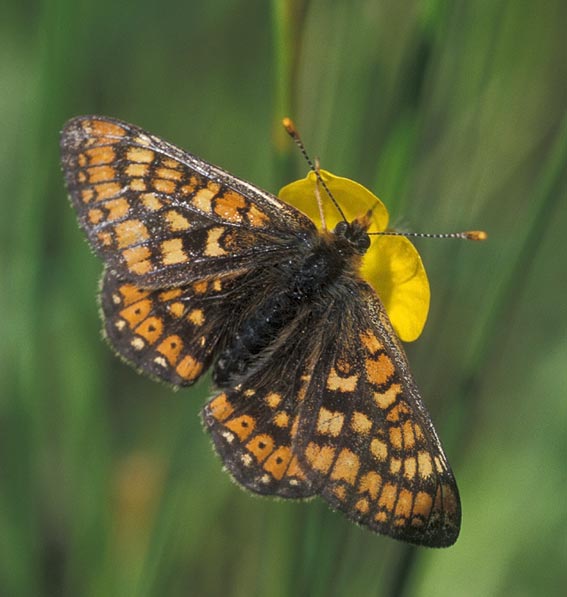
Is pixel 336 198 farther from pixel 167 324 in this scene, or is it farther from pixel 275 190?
pixel 167 324

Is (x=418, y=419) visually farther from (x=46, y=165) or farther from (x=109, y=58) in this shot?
(x=109, y=58)

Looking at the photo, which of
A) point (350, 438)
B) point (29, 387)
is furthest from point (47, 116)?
point (350, 438)

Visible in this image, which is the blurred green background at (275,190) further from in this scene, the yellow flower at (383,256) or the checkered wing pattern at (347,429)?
the checkered wing pattern at (347,429)

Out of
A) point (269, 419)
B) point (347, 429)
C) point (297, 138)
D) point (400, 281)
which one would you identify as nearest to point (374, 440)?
point (347, 429)

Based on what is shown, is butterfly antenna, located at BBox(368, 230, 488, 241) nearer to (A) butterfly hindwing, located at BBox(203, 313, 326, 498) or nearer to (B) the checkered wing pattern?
(B) the checkered wing pattern

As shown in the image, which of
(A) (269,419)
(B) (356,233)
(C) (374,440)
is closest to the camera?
(C) (374,440)

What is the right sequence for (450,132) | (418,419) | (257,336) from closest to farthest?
(418,419) < (257,336) < (450,132)

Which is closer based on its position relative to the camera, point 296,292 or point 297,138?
point 297,138

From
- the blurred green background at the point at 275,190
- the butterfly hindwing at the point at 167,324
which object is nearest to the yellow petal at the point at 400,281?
the blurred green background at the point at 275,190
